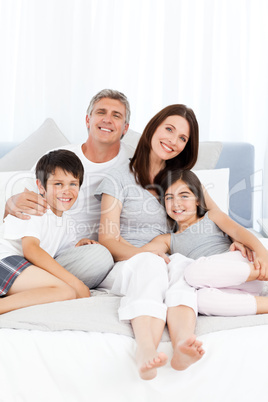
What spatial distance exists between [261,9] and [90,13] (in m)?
0.98

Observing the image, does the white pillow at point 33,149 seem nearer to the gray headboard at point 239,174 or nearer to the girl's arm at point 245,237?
the gray headboard at point 239,174

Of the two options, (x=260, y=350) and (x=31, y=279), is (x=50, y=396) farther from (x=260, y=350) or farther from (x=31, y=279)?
(x=260, y=350)

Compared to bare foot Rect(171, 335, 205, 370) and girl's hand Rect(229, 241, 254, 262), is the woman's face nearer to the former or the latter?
girl's hand Rect(229, 241, 254, 262)

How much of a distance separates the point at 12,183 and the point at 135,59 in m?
1.18

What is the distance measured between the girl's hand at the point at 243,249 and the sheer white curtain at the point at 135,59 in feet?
4.09

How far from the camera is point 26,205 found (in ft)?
5.83

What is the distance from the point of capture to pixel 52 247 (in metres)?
1.78

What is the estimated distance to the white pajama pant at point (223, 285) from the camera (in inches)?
54.9

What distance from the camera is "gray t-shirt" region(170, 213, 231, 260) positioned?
1.83 m

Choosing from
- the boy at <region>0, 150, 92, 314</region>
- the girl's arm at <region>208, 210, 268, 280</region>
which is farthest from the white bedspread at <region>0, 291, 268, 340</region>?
the girl's arm at <region>208, 210, 268, 280</region>

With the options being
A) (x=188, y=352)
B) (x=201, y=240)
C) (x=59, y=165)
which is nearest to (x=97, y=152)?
(x=59, y=165)

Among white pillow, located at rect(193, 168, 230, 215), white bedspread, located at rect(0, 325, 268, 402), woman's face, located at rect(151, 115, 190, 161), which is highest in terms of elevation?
woman's face, located at rect(151, 115, 190, 161)

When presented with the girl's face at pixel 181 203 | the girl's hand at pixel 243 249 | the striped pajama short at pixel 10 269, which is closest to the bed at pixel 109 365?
the striped pajama short at pixel 10 269

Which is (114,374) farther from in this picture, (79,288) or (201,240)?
(201,240)
